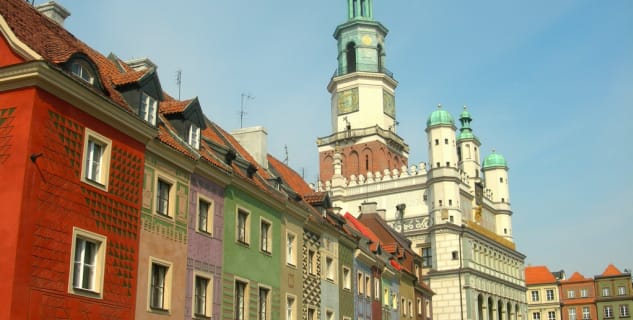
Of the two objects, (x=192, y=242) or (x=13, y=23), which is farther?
(x=192, y=242)

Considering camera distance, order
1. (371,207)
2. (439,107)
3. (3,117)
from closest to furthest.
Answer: (3,117)
(371,207)
(439,107)

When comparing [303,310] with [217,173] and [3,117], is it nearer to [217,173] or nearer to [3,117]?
[217,173]

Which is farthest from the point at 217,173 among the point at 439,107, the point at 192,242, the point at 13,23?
the point at 439,107

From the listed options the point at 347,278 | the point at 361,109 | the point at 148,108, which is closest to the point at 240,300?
the point at 148,108

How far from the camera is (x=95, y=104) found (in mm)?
18594

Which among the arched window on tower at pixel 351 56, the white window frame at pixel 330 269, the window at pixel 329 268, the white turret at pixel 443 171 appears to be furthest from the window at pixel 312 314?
the arched window on tower at pixel 351 56

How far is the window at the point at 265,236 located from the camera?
2721 centimetres

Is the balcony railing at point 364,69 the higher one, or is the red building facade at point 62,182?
the balcony railing at point 364,69

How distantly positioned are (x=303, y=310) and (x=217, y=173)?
323 inches

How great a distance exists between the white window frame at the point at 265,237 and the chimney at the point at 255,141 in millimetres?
5508

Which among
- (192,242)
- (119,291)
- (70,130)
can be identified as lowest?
(119,291)

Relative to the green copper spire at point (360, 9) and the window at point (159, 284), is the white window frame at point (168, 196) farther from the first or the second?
the green copper spire at point (360, 9)

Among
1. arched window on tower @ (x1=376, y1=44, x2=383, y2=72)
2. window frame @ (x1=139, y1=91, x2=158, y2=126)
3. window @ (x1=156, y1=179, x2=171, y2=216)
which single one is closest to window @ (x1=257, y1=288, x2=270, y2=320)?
window @ (x1=156, y1=179, x2=171, y2=216)

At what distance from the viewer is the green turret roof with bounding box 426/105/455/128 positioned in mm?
79875
